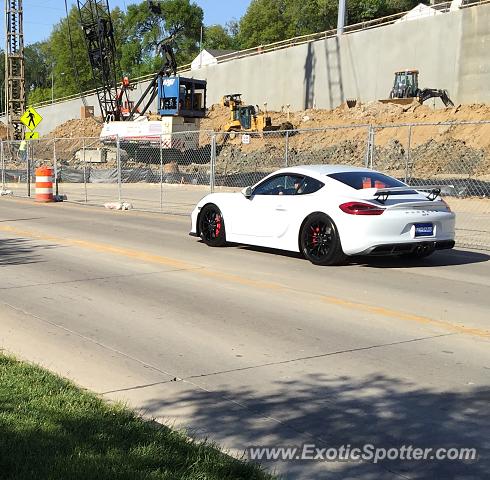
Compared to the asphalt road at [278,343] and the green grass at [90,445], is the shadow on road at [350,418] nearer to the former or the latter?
the asphalt road at [278,343]

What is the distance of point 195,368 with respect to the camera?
5359 mm

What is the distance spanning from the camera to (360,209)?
9648mm

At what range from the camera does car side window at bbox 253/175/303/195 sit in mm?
10805

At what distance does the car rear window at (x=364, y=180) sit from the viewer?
10.2 metres

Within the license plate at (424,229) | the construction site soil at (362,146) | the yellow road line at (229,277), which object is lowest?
the yellow road line at (229,277)

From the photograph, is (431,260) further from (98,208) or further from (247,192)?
(98,208)

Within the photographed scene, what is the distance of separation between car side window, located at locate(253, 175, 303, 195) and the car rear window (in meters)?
0.63

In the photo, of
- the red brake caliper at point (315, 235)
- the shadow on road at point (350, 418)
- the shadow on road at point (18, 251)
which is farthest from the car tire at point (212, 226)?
the shadow on road at point (350, 418)

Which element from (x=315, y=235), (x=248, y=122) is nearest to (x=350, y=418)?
(x=315, y=235)

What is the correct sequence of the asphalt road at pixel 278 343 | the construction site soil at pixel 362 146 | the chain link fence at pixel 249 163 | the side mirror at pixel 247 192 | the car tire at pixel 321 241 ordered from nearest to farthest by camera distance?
1. the asphalt road at pixel 278 343
2. the car tire at pixel 321 241
3. the side mirror at pixel 247 192
4. the chain link fence at pixel 249 163
5. the construction site soil at pixel 362 146

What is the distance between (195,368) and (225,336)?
0.94m

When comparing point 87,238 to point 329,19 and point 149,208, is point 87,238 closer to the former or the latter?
point 149,208

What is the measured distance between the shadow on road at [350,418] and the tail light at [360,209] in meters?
4.72

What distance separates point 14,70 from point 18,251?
54.5 meters
